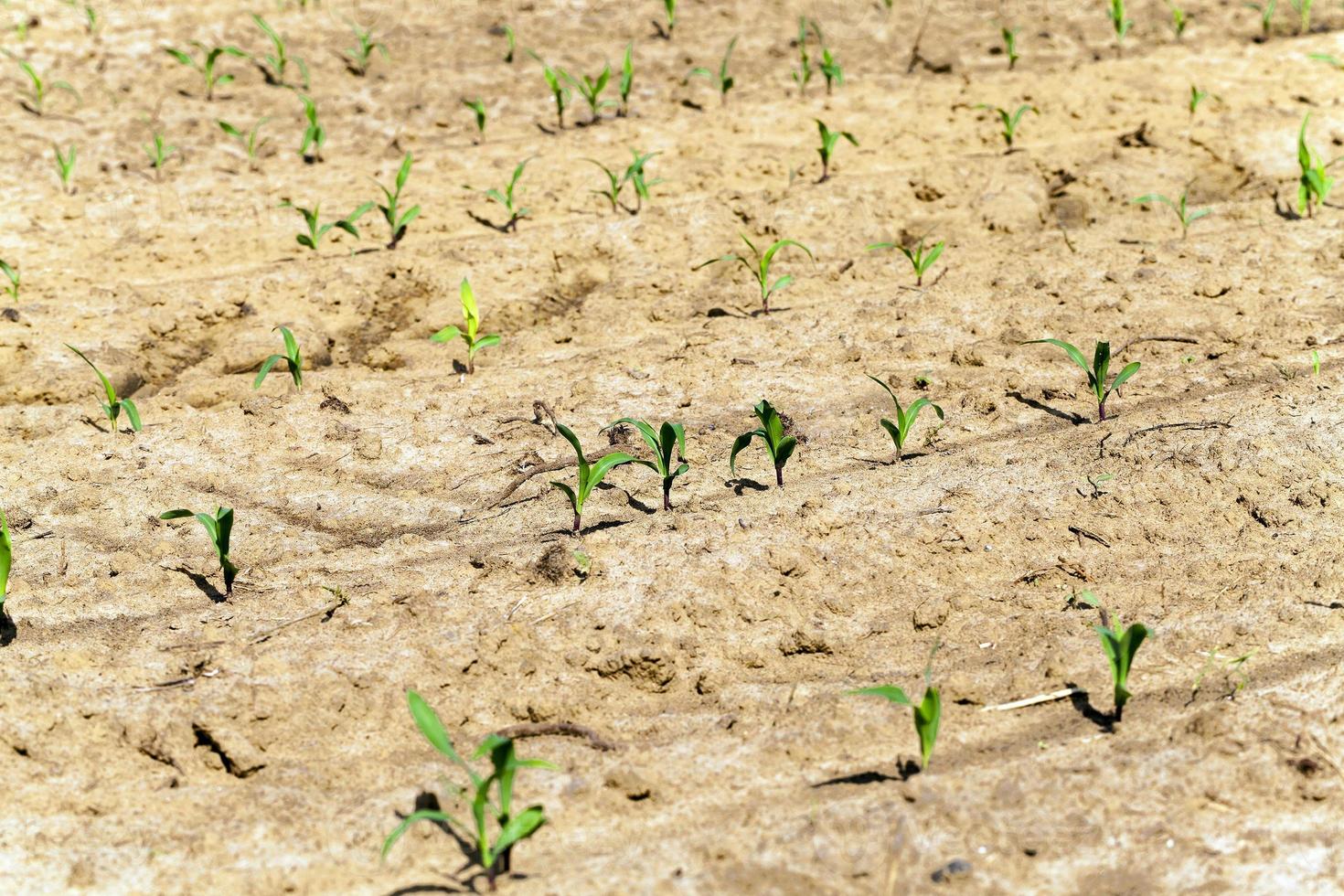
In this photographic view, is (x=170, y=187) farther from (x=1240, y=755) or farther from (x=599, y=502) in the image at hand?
(x=1240, y=755)

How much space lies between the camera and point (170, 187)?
15.9 ft

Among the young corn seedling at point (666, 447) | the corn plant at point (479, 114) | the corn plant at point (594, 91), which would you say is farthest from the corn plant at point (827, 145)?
the young corn seedling at point (666, 447)

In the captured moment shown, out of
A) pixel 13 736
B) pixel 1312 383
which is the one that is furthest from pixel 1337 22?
pixel 13 736

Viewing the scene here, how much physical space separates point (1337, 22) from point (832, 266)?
3704mm

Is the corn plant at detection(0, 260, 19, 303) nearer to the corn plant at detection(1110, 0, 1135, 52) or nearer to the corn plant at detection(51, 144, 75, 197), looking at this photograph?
the corn plant at detection(51, 144, 75, 197)

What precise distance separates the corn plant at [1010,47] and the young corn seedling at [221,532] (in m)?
4.34

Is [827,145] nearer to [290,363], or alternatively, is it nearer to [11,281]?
[290,363]

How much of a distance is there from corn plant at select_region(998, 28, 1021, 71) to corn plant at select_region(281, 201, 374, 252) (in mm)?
3136

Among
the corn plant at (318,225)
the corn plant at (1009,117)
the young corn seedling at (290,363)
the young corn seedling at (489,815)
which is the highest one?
the corn plant at (1009,117)

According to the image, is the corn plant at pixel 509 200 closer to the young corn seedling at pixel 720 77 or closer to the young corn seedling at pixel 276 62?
the young corn seedling at pixel 720 77

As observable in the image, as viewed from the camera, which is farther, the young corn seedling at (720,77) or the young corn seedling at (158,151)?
the young corn seedling at (720,77)

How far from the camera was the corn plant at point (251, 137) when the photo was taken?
16.5 feet

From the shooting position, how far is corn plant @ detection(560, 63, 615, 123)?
519 cm

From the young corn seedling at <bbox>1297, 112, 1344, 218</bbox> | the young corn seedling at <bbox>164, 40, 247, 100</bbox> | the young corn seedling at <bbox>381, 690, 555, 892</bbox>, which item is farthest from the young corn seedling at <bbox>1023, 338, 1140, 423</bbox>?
the young corn seedling at <bbox>164, 40, 247, 100</bbox>
